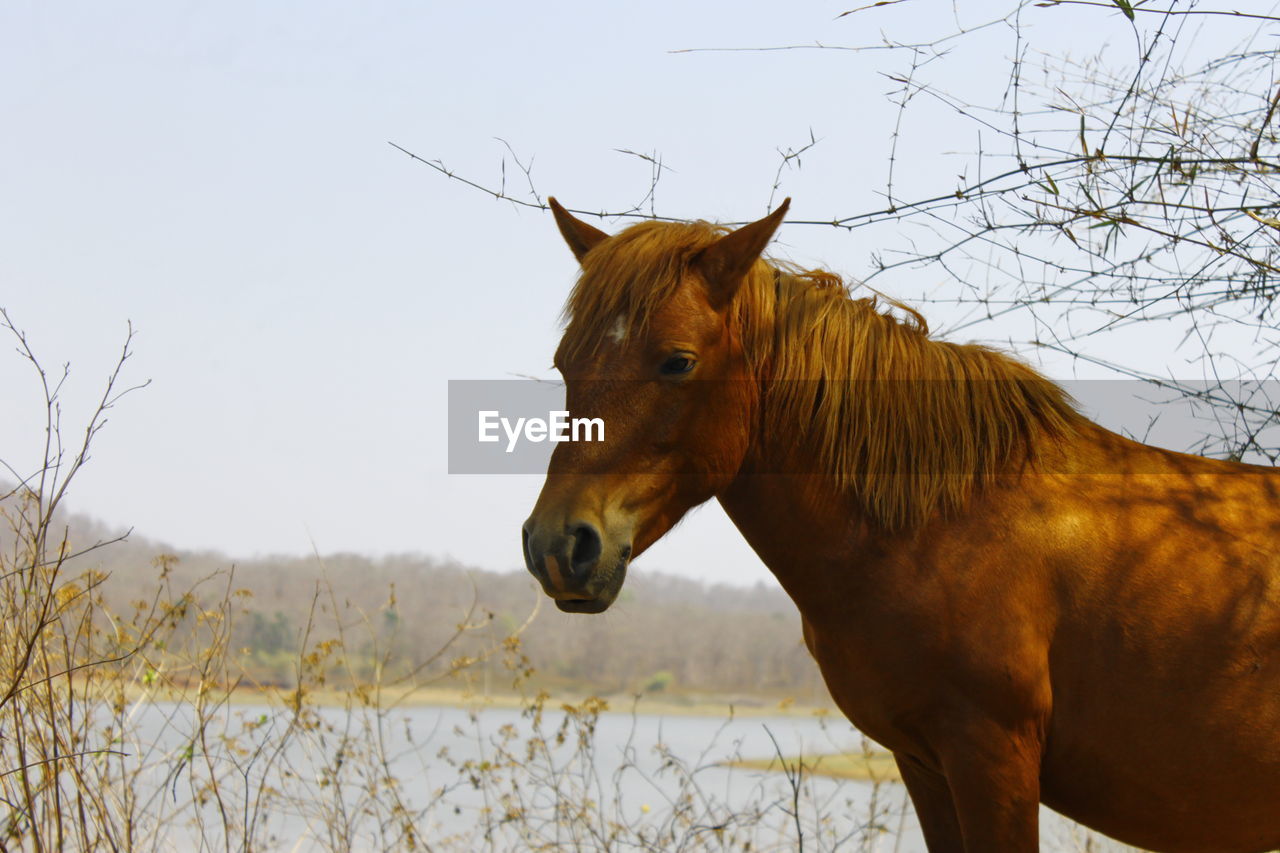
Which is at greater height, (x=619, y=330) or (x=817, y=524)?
(x=619, y=330)

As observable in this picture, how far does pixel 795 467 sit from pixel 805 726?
444 cm

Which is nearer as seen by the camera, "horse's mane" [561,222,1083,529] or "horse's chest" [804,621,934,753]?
"horse's chest" [804,621,934,753]

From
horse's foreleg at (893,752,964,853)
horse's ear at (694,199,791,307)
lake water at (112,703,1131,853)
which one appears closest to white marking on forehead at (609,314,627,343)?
horse's ear at (694,199,791,307)

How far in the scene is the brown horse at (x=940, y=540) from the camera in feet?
8.14

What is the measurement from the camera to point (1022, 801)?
2.43 metres

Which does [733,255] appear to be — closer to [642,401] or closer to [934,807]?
[642,401]

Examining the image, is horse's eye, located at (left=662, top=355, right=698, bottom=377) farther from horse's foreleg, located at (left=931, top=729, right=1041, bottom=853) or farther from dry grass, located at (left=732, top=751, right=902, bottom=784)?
dry grass, located at (left=732, top=751, right=902, bottom=784)

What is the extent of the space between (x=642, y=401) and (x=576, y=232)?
776 millimetres

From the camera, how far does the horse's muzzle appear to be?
2.32 metres

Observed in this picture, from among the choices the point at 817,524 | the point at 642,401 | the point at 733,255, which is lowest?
the point at 817,524

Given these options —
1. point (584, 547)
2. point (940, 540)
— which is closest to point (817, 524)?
point (940, 540)

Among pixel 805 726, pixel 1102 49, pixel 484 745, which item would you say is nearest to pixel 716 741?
pixel 484 745

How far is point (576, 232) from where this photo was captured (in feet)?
10.0

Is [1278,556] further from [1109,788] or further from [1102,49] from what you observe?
[1102,49]
